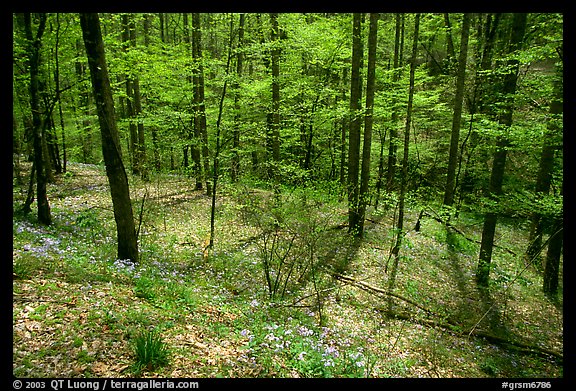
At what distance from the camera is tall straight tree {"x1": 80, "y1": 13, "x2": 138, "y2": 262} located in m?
6.60

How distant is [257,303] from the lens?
7.82m

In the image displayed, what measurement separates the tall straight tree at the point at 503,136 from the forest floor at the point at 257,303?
143cm

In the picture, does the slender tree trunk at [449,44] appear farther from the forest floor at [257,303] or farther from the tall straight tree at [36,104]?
the tall straight tree at [36,104]

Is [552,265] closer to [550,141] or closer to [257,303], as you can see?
[550,141]

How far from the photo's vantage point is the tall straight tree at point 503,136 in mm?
8883

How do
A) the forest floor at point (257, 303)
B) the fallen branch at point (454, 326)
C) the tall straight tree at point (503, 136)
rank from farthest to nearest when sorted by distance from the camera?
the tall straight tree at point (503, 136) → the fallen branch at point (454, 326) → the forest floor at point (257, 303)

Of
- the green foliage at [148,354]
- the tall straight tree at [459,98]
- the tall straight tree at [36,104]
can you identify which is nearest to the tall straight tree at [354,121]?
the tall straight tree at [459,98]

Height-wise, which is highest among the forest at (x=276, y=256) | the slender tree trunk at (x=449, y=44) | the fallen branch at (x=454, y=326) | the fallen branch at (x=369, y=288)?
the slender tree trunk at (x=449, y=44)

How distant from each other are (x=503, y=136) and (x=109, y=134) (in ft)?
36.2

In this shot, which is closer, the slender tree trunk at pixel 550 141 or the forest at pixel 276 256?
the forest at pixel 276 256

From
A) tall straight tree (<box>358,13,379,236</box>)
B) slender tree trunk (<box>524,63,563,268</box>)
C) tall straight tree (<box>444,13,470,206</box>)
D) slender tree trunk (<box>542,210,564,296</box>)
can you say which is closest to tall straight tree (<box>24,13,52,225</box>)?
tall straight tree (<box>358,13,379,236</box>)

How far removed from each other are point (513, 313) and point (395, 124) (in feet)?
31.5

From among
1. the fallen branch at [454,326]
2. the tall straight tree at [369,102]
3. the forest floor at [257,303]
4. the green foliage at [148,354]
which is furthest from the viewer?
the tall straight tree at [369,102]
